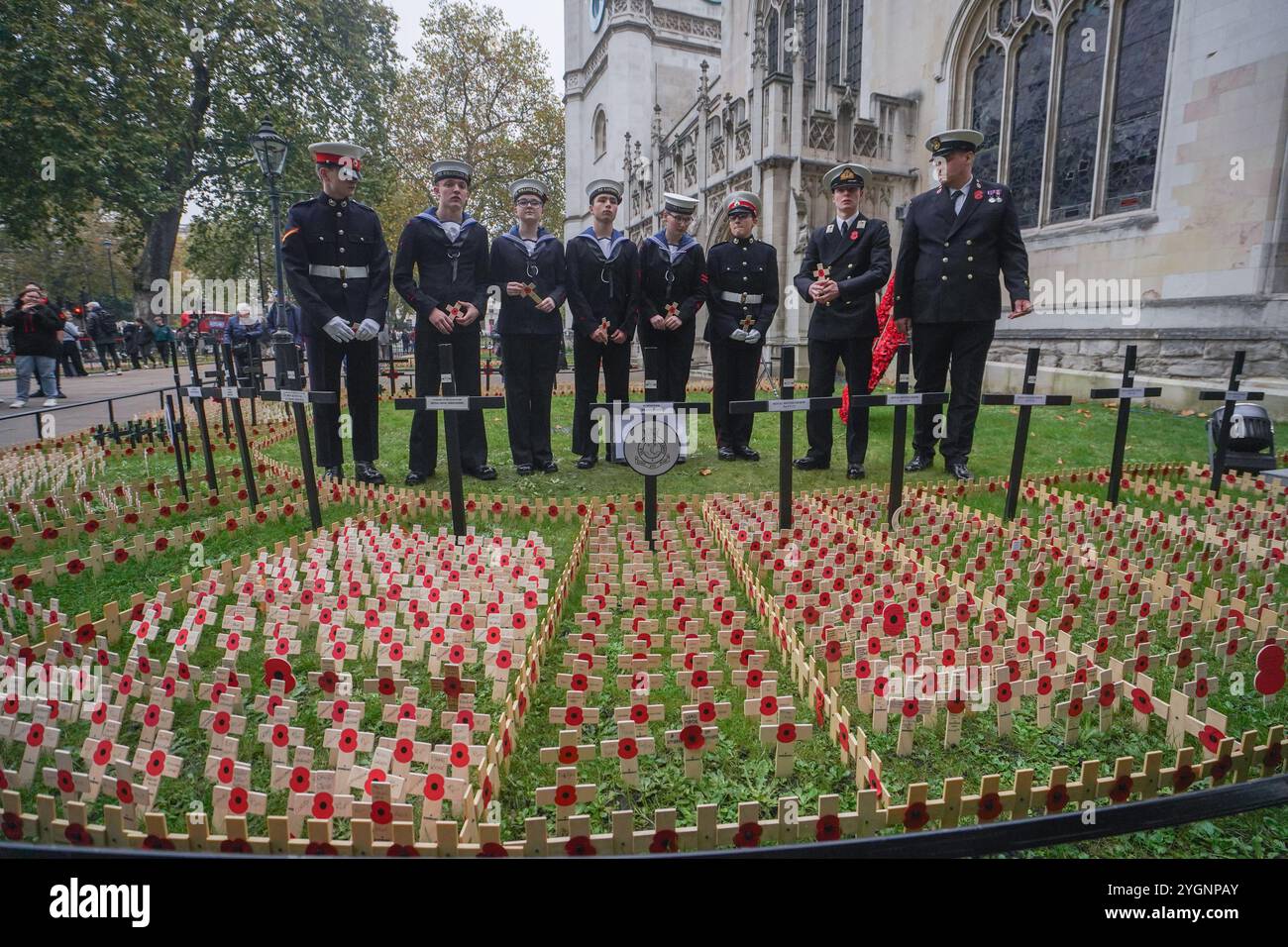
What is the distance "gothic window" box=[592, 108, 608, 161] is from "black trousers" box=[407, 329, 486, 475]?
30.4m

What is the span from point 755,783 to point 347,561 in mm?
3050

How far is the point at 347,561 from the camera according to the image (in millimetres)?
4383

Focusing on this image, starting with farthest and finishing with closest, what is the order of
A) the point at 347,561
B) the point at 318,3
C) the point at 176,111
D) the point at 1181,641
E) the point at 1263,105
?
1. the point at 318,3
2. the point at 176,111
3. the point at 1263,105
4. the point at 347,561
5. the point at 1181,641

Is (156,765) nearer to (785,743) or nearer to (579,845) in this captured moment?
(579,845)

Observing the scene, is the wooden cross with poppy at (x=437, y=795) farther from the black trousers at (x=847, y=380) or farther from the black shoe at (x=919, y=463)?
the black shoe at (x=919, y=463)

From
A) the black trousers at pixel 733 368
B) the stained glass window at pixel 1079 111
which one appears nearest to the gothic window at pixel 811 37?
the stained glass window at pixel 1079 111

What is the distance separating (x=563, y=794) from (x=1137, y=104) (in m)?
14.9

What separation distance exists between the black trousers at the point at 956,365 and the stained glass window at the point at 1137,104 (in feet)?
27.2

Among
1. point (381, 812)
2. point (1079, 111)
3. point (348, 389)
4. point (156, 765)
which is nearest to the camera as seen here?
point (381, 812)

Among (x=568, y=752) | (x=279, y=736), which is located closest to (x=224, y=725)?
(x=279, y=736)

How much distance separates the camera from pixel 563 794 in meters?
2.03

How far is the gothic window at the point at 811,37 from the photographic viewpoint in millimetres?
20422

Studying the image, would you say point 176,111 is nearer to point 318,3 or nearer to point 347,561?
point 318,3
